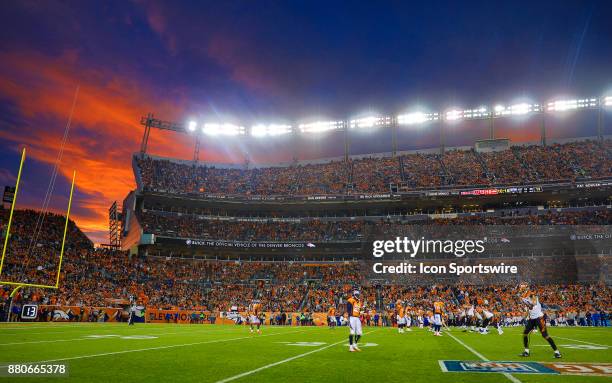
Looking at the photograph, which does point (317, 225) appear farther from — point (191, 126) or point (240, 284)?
point (191, 126)

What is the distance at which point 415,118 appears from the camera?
6494 cm

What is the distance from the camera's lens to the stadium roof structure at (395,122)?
60.8 metres

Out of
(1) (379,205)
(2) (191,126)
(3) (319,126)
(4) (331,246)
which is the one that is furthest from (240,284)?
(3) (319,126)

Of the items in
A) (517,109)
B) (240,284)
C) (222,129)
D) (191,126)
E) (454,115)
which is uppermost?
(517,109)

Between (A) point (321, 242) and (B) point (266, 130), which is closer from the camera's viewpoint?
(A) point (321, 242)

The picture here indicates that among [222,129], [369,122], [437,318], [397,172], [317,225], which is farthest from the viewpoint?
[222,129]

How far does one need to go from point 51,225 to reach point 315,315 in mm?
33824

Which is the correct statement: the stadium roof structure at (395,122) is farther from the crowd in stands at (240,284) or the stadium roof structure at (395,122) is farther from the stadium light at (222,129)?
the crowd in stands at (240,284)

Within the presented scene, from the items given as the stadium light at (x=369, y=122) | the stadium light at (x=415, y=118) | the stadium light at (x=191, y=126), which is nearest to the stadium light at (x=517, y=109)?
the stadium light at (x=415, y=118)

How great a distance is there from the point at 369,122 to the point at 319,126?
7568mm

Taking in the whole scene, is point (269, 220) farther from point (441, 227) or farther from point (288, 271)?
point (441, 227)

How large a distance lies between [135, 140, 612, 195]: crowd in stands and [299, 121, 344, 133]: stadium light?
574cm

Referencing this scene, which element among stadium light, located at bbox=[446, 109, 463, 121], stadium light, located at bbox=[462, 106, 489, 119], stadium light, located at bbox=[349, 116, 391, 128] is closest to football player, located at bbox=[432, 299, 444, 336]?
stadium light, located at bbox=[446, 109, 463, 121]

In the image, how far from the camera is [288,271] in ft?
187
